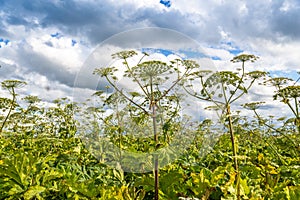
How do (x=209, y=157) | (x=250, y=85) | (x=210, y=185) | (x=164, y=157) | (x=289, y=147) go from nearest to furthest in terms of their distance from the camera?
(x=210, y=185) → (x=164, y=157) → (x=250, y=85) → (x=209, y=157) → (x=289, y=147)

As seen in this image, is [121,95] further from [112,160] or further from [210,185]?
[210,185]

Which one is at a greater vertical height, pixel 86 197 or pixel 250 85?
pixel 250 85

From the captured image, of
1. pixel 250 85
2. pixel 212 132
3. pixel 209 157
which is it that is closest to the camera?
pixel 212 132

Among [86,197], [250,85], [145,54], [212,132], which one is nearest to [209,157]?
[212,132]

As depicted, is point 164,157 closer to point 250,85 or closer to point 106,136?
point 106,136

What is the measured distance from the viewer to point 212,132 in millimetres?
3217

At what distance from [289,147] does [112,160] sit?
253 cm

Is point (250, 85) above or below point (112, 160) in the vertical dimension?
above

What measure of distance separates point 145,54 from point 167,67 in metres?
0.28

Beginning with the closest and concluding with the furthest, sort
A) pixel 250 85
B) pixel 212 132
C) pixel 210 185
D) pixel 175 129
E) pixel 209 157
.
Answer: pixel 210 185
pixel 175 129
pixel 212 132
pixel 250 85
pixel 209 157

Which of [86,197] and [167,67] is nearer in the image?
[86,197]

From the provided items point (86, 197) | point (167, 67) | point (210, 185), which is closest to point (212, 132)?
point (167, 67)

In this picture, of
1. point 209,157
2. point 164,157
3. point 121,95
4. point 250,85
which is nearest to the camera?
point 164,157

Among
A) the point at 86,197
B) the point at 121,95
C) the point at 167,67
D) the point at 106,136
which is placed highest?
the point at 167,67
